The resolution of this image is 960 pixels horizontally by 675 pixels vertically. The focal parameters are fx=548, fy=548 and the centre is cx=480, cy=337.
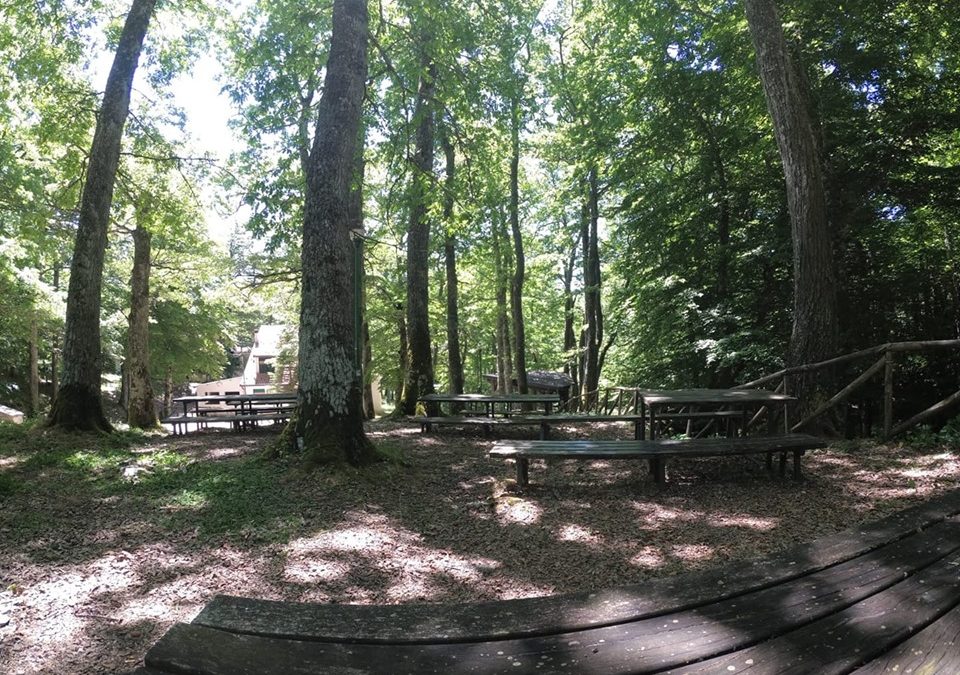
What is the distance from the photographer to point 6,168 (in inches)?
485

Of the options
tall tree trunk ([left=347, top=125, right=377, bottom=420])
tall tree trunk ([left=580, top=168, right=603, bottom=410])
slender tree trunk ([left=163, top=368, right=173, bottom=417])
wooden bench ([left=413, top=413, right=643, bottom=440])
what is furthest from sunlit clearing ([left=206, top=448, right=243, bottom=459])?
slender tree trunk ([left=163, top=368, right=173, bottom=417])

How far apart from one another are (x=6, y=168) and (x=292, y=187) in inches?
354

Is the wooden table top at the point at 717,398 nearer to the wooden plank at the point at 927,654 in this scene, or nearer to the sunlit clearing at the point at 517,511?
the sunlit clearing at the point at 517,511

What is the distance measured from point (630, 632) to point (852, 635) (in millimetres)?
707

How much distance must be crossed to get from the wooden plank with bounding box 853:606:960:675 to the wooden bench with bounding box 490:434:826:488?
345 centimetres

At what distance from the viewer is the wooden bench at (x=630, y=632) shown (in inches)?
62.5

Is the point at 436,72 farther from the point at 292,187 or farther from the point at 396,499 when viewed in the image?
the point at 396,499

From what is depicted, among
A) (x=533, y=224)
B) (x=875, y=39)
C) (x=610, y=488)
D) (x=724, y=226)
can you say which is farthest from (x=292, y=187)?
(x=533, y=224)

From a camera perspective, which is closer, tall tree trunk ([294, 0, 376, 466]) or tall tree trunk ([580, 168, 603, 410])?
tall tree trunk ([294, 0, 376, 466])

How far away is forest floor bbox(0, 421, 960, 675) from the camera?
3260mm

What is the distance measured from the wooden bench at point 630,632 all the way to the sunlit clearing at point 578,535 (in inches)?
86.4

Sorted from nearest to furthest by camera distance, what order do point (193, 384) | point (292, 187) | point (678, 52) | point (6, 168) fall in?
point (292, 187) → point (678, 52) → point (6, 168) → point (193, 384)

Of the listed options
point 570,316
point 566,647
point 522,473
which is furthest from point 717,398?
point 570,316

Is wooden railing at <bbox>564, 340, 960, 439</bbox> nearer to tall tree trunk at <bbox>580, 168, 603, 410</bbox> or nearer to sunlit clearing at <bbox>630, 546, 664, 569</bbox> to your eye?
sunlit clearing at <bbox>630, 546, 664, 569</bbox>
